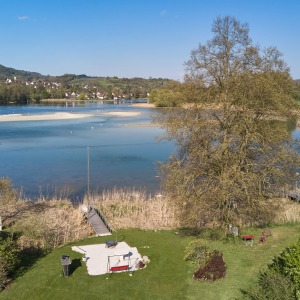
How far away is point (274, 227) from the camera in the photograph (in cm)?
1894

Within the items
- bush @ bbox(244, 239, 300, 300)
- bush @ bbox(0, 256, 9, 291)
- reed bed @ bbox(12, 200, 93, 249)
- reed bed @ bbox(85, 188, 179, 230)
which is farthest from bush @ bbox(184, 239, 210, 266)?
bush @ bbox(0, 256, 9, 291)

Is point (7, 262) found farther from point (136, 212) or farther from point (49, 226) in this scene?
point (136, 212)

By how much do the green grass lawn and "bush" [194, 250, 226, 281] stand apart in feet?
0.79

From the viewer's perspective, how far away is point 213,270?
44.3ft

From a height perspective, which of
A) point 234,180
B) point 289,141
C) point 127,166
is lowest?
point 127,166

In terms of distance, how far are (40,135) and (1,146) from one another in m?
10.6

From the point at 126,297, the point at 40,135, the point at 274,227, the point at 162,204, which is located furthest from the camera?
the point at 40,135

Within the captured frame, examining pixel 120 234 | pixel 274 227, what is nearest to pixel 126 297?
pixel 120 234

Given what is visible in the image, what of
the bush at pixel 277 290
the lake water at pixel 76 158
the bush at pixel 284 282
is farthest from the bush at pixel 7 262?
the lake water at pixel 76 158

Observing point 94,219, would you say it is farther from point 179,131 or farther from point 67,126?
point 67,126

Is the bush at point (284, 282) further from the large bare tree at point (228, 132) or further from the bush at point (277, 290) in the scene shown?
the large bare tree at point (228, 132)

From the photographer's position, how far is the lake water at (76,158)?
1209 inches

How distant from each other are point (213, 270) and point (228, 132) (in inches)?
252

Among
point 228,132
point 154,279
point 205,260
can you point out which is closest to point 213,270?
point 205,260
